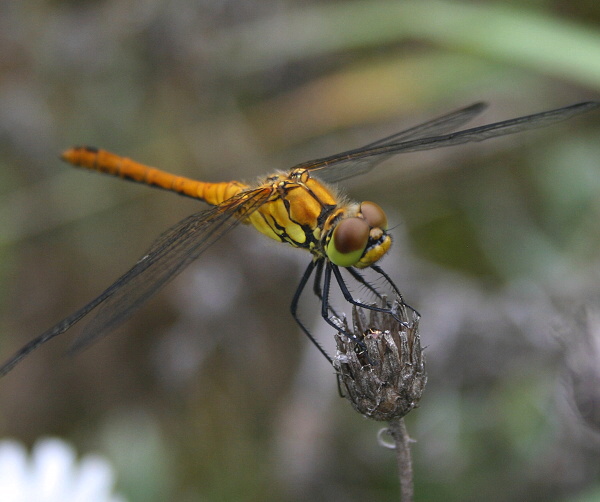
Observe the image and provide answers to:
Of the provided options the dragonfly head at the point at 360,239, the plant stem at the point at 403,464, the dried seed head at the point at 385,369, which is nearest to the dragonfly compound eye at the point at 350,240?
the dragonfly head at the point at 360,239

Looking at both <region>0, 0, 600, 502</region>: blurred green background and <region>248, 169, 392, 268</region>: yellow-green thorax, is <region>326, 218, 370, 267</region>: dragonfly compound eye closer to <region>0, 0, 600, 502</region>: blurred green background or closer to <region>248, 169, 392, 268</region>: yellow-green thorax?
<region>248, 169, 392, 268</region>: yellow-green thorax

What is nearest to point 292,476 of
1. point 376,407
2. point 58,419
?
point 58,419

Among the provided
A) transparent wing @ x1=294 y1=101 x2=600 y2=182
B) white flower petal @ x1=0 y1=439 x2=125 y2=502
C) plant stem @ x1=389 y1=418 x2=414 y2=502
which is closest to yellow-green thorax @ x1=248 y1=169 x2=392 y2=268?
transparent wing @ x1=294 y1=101 x2=600 y2=182

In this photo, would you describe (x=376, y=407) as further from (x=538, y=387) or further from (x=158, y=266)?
(x=538, y=387)

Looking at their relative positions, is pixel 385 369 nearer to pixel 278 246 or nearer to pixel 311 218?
pixel 311 218

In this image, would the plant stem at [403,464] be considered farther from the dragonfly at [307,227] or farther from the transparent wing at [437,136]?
the transparent wing at [437,136]

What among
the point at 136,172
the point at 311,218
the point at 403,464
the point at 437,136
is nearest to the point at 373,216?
the point at 311,218
